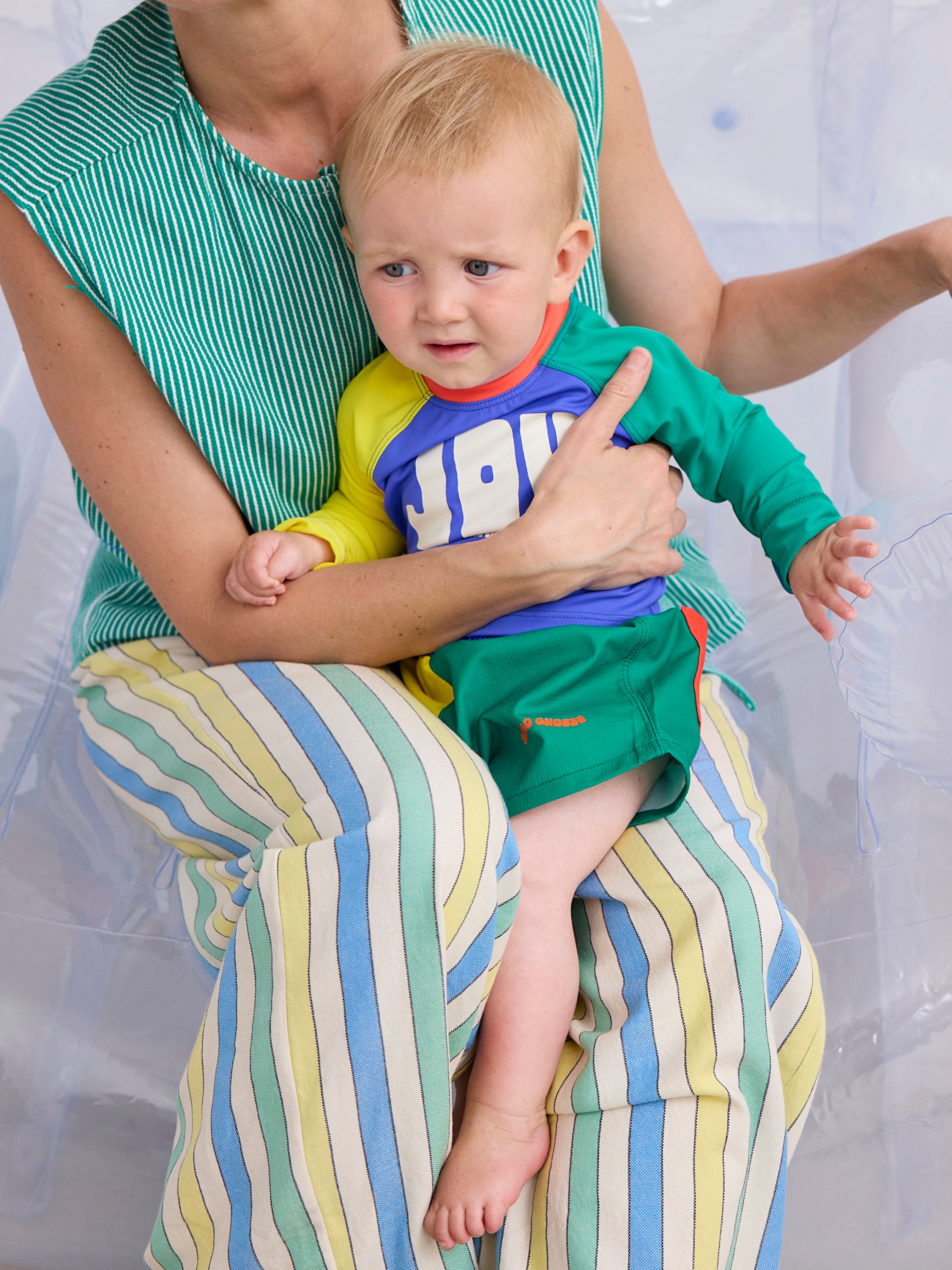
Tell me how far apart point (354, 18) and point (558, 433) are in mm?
402

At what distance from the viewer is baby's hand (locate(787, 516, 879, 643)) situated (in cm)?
94

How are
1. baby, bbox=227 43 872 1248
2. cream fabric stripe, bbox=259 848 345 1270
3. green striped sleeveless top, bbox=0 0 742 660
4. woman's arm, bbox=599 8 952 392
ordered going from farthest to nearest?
1. woman's arm, bbox=599 8 952 392
2. green striped sleeveless top, bbox=0 0 742 660
3. baby, bbox=227 43 872 1248
4. cream fabric stripe, bbox=259 848 345 1270

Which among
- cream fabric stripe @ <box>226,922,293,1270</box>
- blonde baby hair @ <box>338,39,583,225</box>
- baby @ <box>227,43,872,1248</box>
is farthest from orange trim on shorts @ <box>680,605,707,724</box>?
cream fabric stripe @ <box>226,922,293,1270</box>

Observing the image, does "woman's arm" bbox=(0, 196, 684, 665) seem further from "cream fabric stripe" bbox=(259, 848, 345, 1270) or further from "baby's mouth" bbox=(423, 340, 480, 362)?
"cream fabric stripe" bbox=(259, 848, 345, 1270)

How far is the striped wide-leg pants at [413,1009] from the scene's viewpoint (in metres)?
0.81

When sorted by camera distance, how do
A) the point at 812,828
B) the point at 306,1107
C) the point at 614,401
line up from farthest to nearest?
the point at 812,828
the point at 614,401
the point at 306,1107

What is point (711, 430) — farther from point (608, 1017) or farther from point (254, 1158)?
point (254, 1158)

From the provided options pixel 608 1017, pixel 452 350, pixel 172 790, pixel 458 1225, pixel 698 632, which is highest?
pixel 452 350

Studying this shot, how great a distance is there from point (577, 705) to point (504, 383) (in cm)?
27

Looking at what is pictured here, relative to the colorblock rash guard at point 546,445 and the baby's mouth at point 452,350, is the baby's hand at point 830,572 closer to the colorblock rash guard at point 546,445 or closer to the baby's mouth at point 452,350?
the colorblock rash guard at point 546,445

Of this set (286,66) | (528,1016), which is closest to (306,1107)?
(528,1016)

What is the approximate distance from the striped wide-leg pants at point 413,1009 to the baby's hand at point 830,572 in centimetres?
19

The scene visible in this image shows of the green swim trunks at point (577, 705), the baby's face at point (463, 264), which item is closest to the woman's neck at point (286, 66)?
the baby's face at point (463, 264)

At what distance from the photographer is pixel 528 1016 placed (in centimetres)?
A: 91
